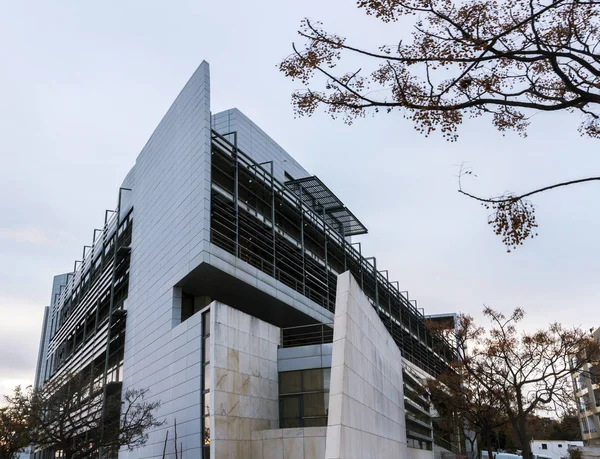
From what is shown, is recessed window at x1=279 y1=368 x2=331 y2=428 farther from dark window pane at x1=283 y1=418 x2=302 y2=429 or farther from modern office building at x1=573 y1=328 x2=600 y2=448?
Answer: modern office building at x1=573 y1=328 x2=600 y2=448

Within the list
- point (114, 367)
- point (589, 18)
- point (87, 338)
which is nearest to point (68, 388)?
point (114, 367)

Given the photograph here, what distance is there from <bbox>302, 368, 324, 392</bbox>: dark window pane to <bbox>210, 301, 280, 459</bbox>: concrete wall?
4.68 ft

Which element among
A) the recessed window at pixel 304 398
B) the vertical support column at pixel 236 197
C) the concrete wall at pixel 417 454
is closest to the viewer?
the recessed window at pixel 304 398

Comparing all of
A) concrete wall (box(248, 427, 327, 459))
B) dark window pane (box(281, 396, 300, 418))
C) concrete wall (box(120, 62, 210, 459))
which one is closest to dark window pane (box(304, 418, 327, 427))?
dark window pane (box(281, 396, 300, 418))

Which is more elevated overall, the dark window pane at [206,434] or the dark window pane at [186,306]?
the dark window pane at [186,306]

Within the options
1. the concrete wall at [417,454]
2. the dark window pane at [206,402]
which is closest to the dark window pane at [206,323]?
the dark window pane at [206,402]

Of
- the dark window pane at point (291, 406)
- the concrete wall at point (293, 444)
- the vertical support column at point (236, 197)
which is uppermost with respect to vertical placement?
the vertical support column at point (236, 197)

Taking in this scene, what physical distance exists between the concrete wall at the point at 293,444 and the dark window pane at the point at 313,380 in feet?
12.7

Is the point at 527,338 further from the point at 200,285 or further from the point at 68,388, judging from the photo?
the point at 68,388

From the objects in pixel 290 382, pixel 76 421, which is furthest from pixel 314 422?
pixel 76 421

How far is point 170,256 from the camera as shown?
103 feet

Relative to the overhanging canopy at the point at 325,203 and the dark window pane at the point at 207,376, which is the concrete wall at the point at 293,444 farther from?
the overhanging canopy at the point at 325,203

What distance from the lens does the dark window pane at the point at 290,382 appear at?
27.2 meters

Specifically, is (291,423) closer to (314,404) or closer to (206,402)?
(314,404)
